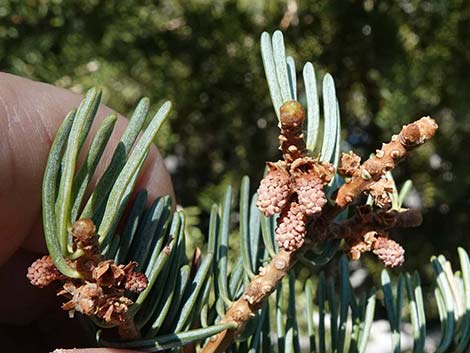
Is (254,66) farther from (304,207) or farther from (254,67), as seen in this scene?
(304,207)

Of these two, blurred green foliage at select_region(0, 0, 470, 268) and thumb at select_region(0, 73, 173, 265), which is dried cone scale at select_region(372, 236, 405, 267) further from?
blurred green foliage at select_region(0, 0, 470, 268)

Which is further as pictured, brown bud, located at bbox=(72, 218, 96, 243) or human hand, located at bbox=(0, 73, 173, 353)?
human hand, located at bbox=(0, 73, 173, 353)

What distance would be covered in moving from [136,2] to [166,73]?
0.31ft

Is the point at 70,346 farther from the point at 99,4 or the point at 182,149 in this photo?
the point at 182,149

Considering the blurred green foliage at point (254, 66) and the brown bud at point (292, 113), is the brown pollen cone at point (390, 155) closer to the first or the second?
the brown bud at point (292, 113)

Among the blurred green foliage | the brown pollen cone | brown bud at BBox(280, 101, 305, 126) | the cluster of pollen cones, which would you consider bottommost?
the cluster of pollen cones

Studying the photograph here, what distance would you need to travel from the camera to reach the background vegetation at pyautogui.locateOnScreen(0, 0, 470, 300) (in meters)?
0.74

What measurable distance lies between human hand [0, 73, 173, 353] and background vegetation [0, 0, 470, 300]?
1.00 feet

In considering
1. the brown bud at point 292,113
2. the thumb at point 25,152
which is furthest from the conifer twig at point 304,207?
the thumb at point 25,152

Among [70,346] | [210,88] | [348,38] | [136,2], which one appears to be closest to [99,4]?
[136,2]

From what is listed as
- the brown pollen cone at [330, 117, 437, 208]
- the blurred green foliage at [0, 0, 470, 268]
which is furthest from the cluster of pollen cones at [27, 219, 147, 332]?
the blurred green foliage at [0, 0, 470, 268]

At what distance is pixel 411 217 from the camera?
35cm

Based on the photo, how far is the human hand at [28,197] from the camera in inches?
14.8

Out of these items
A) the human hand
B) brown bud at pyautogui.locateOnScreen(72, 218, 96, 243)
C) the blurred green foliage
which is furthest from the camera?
the blurred green foliage
